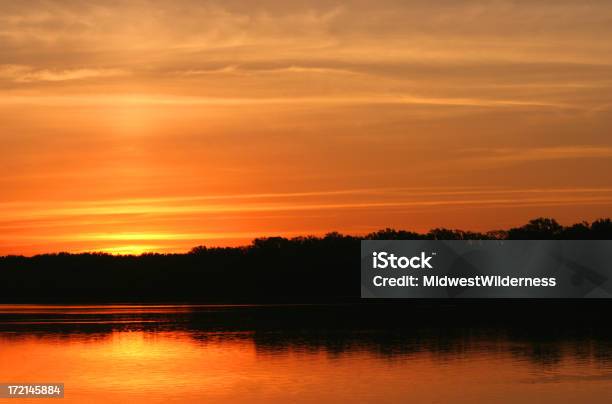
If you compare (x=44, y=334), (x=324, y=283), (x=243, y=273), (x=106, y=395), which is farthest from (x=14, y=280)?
(x=106, y=395)

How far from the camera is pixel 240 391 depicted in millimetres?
31328

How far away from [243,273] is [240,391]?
81.1 meters

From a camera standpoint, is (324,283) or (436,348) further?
(324,283)

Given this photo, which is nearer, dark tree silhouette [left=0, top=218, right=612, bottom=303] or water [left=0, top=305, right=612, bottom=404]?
water [left=0, top=305, right=612, bottom=404]

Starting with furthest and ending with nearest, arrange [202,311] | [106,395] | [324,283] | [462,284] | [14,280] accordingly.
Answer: [14,280] → [324,283] → [462,284] → [202,311] → [106,395]

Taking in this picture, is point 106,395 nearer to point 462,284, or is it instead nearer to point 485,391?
point 485,391

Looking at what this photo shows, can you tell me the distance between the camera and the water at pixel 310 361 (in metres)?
30.8

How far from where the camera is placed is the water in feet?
101

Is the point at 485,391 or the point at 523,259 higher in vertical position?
the point at 523,259

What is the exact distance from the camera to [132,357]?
131 feet

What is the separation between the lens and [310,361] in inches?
1502

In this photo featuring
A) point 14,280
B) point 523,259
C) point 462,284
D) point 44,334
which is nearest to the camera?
point 44,334

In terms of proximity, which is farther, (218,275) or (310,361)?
(218,275)

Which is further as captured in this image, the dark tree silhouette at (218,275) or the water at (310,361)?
the dark tree silhouette at (218,275)
